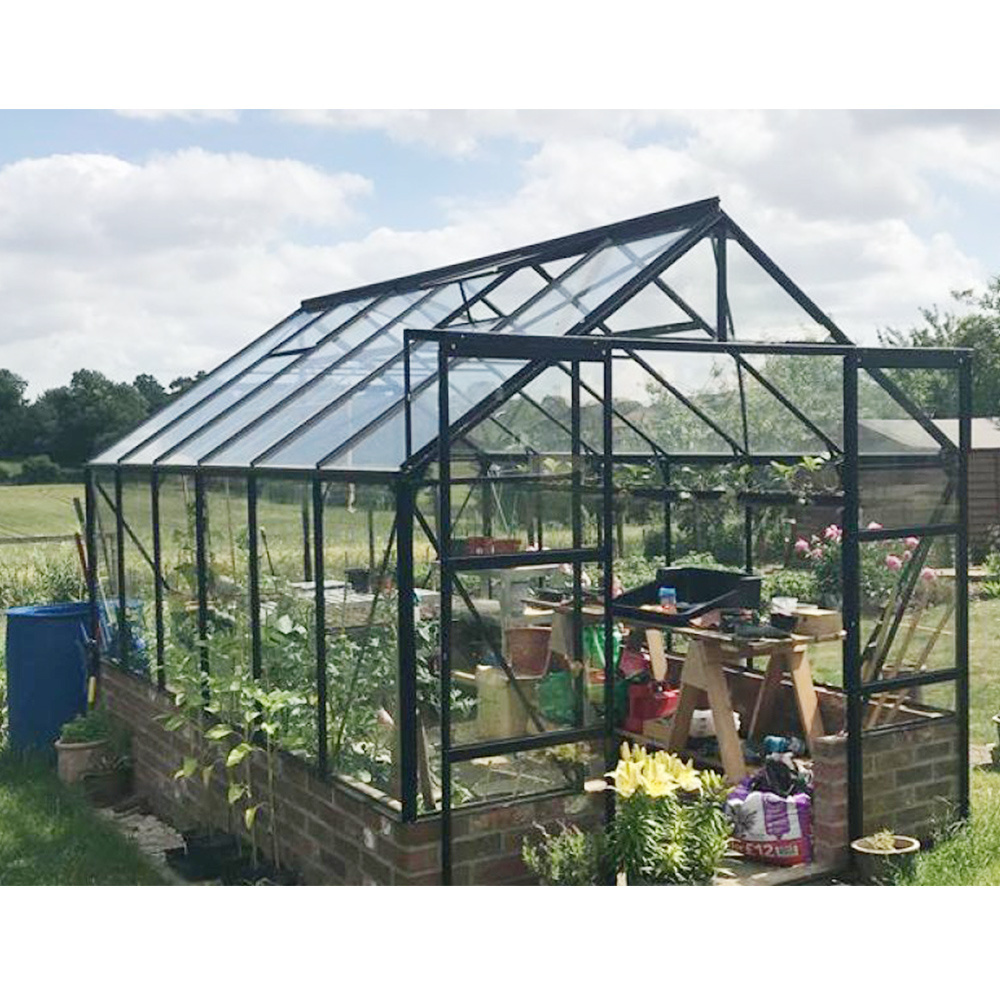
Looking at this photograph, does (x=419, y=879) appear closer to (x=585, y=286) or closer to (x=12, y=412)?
(x=585, y=286)

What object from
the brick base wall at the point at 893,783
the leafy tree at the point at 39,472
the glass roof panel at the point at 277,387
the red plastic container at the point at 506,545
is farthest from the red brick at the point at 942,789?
the leafy tree at the point at 39,472

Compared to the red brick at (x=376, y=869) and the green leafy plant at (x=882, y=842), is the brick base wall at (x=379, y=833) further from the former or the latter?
the green leafy plant at (x=882, y=842)

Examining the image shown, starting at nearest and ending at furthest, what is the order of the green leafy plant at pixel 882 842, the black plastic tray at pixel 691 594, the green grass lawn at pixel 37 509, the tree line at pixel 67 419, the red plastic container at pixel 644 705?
the green leafy plant at pixel 882 842
the black plastic tray at pixel 691 594
the red plastic container at pixel 644 705
the green grass lawn at pixel 37 509
the tree line at pixel 67 419

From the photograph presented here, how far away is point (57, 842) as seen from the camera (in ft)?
22.4

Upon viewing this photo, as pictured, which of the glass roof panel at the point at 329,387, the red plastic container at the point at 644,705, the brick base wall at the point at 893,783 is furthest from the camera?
the red plastic container at the point at 644,705

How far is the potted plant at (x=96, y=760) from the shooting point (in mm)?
7941

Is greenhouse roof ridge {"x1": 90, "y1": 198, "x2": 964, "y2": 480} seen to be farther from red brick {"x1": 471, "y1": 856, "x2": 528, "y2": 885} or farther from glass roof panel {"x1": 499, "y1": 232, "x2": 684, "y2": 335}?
red brick {"x1": 471, "y1": 856, "x2": 528, "y2": 885}

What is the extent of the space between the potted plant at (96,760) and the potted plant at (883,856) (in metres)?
4.72

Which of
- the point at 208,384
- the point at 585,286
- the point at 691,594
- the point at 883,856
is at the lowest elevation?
the point at 883,856

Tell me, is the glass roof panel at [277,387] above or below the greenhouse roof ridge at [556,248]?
below

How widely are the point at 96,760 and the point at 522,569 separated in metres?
4.15

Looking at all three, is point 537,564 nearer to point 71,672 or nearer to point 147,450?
point 147,450

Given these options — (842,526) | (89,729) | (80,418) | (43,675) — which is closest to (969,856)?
(842,526)

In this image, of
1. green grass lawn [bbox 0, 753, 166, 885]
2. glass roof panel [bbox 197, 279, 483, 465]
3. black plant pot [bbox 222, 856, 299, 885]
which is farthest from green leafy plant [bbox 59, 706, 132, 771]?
black plant pot [bbox 222, 856, 299, 885]
